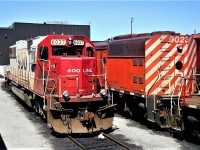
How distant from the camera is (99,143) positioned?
348 inches

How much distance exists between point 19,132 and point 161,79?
5335 mm

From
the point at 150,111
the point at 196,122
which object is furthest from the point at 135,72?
the point at 196,122

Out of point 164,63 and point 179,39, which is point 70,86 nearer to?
point 164,63

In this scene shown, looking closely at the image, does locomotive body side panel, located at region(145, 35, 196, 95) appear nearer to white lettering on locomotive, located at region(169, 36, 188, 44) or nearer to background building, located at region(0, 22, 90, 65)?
white lettering on locomotive, located at region(169, 36, 188, 44)

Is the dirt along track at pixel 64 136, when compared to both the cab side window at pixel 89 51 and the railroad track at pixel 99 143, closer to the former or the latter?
the railroad track at pixel 99 143

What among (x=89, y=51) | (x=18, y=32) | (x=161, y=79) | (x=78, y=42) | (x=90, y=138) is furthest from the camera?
(x=18, y=32)

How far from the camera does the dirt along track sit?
337 inches

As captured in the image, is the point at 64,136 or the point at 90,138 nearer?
the point at 90,138

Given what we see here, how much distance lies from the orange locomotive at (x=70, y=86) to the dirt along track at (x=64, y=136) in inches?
20.3

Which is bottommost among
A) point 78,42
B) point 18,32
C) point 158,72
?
point 158,72

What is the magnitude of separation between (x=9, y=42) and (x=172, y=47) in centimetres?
3109

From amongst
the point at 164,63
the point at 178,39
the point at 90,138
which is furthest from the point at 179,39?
the point at 90,138

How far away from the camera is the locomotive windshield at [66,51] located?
33.9 ft

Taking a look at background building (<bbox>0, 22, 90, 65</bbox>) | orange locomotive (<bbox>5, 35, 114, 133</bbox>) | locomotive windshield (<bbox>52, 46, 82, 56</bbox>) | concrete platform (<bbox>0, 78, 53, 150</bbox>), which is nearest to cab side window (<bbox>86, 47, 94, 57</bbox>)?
orange locomotive (<bbox>5, 35, 114, 133</bbox>)
